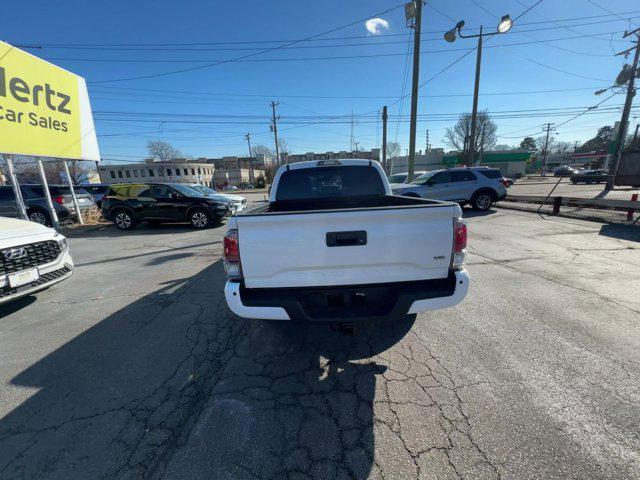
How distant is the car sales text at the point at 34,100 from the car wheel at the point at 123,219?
359 cm

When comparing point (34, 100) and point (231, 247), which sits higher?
point (34, 100)

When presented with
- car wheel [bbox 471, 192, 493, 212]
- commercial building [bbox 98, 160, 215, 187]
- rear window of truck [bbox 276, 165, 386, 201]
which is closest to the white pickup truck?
rear window of truck [bbox 276, 165, 386, 201]

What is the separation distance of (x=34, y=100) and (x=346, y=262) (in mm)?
12817

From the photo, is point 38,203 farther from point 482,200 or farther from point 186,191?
point 482,200

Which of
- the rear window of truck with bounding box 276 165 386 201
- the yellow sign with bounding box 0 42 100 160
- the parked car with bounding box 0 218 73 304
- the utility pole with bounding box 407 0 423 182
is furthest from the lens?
the utility pole with bounding box 407 0 423 182

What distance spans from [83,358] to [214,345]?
1.38m

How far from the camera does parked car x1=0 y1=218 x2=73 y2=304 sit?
3.51 metres

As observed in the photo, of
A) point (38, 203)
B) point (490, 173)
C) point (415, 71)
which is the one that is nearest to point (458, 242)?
point (490, 173)

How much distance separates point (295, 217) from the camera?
7.14 feet

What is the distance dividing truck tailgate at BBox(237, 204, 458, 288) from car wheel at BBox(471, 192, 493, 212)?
1114 cm

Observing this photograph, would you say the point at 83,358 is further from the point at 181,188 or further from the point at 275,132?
the point at 275,132

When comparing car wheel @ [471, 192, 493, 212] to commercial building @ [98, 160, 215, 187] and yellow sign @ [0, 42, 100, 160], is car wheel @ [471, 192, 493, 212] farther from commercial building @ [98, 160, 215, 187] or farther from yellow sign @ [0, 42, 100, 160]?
commercial building @ [98, 160, 215, 187]

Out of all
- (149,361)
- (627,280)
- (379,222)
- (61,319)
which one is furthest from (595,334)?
(61,319)

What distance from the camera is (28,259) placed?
150 inches
